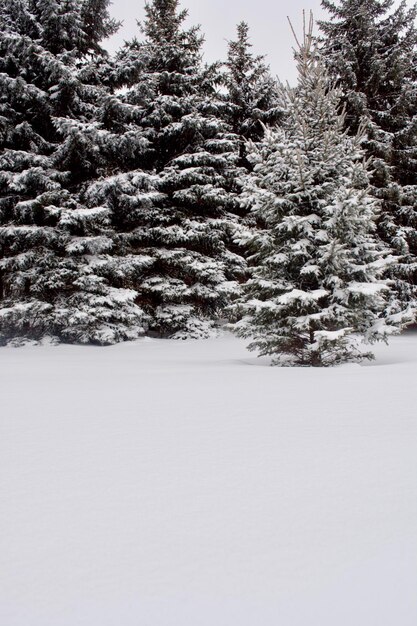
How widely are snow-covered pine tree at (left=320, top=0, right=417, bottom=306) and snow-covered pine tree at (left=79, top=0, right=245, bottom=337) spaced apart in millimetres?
4803

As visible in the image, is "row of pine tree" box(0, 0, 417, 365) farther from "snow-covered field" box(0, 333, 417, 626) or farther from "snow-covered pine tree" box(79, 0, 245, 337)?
"snow-covered field" box(0, 333, 417, 626)

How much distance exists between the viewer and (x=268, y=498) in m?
2.11

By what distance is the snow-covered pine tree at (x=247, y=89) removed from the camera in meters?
17.5

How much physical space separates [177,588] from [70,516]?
67 cm

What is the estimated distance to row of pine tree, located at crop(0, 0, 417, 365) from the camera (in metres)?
7.29

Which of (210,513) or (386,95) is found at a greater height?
(386,95)

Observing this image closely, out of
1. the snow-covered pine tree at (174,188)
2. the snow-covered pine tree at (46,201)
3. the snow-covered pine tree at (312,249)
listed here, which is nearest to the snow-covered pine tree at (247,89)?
the snow-covered pine tree at (174,188)

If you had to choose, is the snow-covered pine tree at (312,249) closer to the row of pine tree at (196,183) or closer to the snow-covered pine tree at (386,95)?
the row of pine tree at (196,183)

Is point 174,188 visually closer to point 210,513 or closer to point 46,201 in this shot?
point 46,201

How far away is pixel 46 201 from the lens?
1107 cm

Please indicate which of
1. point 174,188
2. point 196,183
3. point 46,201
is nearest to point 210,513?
point 46,201

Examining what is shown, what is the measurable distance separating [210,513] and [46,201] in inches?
414

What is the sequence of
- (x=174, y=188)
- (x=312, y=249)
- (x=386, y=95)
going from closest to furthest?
(x=312, y=249) → (x=174, y=188) → (x=386, y=95)

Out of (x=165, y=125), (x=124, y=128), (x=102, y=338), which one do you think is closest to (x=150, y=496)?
(x=102, y=338)
